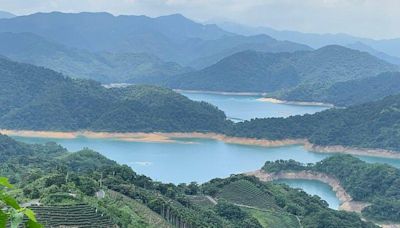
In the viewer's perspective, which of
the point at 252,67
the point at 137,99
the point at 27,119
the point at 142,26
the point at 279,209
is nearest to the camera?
the point at 279,209

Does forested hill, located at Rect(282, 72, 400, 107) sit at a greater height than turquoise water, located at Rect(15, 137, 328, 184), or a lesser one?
greater

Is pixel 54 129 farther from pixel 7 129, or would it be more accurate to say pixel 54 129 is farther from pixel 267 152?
pixel 267 152

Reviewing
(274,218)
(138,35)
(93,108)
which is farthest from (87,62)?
(274,218)

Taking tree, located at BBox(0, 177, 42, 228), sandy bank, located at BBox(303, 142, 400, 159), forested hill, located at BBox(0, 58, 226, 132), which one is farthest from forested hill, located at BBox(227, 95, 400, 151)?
tree, located at BBox(0, 177, 42, 228)

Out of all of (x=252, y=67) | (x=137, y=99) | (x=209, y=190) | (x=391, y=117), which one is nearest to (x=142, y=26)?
(x=252, y=67)

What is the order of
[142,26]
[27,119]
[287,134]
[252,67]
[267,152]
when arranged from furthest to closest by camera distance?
[142,26], [252,67], [27,119], [287,134], [267,152]

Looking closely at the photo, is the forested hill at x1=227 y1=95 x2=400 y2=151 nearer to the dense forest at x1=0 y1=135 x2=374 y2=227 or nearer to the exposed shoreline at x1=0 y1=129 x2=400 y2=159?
the exposed shoreline at x1=0 y1=129 x2=400 y2=159

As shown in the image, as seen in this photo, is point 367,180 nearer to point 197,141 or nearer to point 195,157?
point 195,157
